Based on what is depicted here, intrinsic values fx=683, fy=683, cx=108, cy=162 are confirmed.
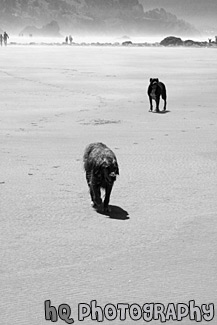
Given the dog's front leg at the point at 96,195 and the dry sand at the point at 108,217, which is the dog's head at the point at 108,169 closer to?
the dog's front leg at the point at 96,195

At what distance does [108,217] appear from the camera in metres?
7.11

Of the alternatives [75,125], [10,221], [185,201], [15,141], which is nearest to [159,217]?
[185,201]

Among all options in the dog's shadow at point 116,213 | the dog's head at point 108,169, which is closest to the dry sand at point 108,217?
the dog's shadow at point 116,213

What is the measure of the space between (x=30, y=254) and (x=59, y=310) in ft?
3.89

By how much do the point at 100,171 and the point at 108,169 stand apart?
0.35ft

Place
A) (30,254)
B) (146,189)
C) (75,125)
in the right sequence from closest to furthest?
(30,254) → (146,189) → (75,125)

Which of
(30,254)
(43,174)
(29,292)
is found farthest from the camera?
(43,174)

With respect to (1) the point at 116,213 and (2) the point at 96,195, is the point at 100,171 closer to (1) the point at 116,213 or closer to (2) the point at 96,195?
(2) the point at 96,195

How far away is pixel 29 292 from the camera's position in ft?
17.0

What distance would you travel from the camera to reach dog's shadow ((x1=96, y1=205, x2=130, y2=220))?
23.3 feet

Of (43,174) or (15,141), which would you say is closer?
(43,174)

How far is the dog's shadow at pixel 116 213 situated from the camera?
7.11 metres

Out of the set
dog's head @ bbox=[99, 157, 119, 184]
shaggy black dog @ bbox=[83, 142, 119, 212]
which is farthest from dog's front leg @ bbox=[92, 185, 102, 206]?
dog's head @ bbox=[99, 157, 119, 184]

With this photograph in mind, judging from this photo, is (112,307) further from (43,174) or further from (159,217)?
(43,174)
